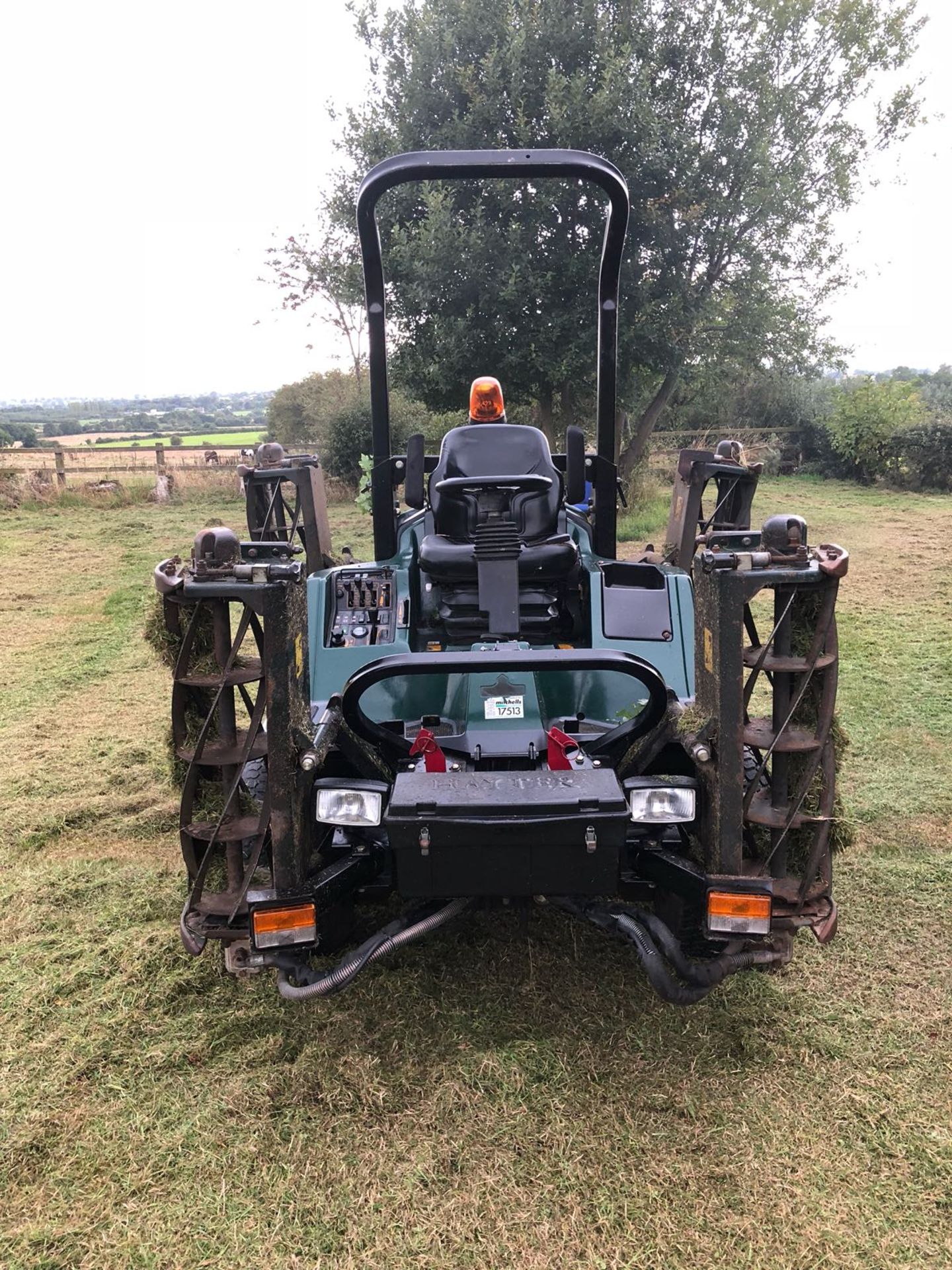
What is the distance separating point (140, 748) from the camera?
578cm

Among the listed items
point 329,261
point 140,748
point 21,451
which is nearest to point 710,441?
point 329,261

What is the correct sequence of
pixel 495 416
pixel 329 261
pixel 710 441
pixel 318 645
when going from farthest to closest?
pixel 710 441
pixel 329 261
pixel 495 416
pixel 318 645

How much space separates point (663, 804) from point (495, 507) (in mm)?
2259

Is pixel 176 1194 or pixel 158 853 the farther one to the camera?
pixel 158 853

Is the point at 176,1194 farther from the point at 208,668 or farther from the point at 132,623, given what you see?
the point at 132,623

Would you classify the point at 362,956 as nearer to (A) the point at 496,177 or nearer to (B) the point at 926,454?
(A) the point at 496,177

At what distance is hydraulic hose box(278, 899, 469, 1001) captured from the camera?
2936 millimetres

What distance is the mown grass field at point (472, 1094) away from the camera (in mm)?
2367

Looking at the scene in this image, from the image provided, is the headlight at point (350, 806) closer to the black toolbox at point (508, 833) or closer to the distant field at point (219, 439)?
the black toolbox at point (508, 833)

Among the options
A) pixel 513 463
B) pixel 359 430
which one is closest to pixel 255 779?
pixel 513 463

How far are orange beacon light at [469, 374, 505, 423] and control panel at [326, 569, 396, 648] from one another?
1.95 m

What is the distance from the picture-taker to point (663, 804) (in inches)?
113

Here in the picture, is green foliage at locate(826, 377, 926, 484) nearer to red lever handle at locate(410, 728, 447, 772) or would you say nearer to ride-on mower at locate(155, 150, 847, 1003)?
ride-on mower at locate(155, 150, 847, 1003)

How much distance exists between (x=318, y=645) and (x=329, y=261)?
12.5 m
